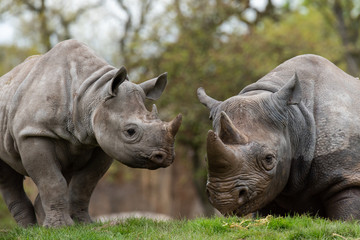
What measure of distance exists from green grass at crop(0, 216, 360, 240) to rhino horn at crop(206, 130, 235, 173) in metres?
0.62

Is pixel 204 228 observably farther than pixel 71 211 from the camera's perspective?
No

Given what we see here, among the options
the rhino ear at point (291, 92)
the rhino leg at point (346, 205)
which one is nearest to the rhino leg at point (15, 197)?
the rhino ear at point (291, 92)

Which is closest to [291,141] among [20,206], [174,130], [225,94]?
[174,130]

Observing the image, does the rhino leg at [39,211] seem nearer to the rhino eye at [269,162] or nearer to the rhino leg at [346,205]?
the rhino eye at [269,162]

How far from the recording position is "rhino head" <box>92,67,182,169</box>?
24.2 ft

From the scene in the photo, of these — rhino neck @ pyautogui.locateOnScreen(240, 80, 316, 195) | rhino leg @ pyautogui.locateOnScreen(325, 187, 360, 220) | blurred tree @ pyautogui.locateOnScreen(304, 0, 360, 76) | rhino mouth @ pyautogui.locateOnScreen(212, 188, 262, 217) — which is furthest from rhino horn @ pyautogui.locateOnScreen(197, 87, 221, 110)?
blurred tree @ pyautogui.locateOnScreen(304, 0, 360, 76)

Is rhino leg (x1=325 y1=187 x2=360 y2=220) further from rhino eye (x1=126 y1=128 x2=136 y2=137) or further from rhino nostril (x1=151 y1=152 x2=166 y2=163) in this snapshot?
rhino eye (x1=126 y1=128 x2=136 y2=137)

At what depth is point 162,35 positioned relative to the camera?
22.3 metres

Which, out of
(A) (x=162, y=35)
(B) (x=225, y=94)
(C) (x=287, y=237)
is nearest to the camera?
(C) (x=287, y=237)

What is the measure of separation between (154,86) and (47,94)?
4.50 feet

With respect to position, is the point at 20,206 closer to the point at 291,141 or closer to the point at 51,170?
the point at 51,170

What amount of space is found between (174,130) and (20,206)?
2954 mm

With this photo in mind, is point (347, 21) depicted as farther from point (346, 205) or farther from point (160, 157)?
point (160, 157)

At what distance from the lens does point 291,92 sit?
7500 mm
